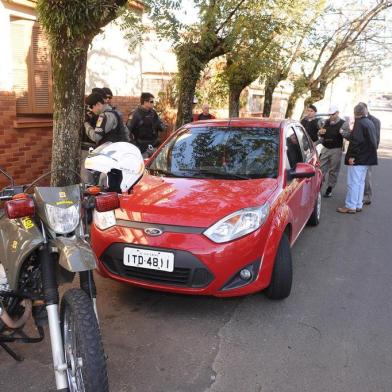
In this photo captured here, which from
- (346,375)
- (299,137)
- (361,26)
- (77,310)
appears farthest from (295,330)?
(361,26)

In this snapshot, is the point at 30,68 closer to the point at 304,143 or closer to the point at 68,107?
the point at 68,107

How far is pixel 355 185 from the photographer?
7.29 metres

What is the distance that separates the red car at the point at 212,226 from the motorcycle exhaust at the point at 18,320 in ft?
2.25

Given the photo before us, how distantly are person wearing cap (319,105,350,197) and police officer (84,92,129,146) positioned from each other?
165 inches

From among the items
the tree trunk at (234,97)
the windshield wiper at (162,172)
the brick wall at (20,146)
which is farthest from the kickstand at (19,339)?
the tree trunk at (234,97)

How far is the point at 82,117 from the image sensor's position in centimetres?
558

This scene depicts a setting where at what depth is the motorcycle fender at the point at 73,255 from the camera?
2.34m

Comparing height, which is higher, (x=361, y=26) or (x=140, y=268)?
(x=361, y=26)

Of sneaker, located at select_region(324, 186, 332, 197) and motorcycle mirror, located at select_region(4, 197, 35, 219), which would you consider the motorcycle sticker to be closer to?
motorcycle mirror, located at select_region(4, 197, 35, 219)

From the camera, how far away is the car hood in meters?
3.65

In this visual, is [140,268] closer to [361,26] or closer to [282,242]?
[282,242]

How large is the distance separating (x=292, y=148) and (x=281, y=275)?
1723 millimetres

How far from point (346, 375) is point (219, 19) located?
651cm

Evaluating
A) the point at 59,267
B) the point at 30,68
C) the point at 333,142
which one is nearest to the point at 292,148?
the point at 59,267
